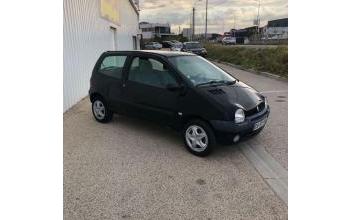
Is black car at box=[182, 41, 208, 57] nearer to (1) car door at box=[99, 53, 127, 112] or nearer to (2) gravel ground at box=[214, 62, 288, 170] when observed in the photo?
(2) gravel ground at box=[214, 62, 288, 170]

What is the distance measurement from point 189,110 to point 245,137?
903 mm

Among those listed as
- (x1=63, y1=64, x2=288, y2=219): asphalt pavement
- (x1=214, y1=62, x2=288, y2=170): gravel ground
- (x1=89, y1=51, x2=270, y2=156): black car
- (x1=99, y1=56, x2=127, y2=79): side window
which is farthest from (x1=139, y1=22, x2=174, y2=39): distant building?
(x1=63, y1=64, x2=288, y2=219): asphalt pavement

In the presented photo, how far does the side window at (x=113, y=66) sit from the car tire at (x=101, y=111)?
57cm

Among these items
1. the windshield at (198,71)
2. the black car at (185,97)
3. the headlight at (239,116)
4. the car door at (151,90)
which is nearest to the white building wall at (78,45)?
Answer: the black car at (185,97)

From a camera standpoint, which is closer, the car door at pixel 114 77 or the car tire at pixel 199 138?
the car tire at pixel 199 138

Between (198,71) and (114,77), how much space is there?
1.67 meters

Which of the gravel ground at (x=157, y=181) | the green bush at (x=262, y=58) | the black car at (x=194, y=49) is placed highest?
the black car at (x=194, y=49)

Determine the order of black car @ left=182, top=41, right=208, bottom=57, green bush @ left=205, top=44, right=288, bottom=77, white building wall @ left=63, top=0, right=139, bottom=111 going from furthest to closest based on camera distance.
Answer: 1. black car @ left=182, top=41, right=208, bottom=57
2. green bush @ left=205, top=44, right=288, bottom=77
3. white building wall @ left=63, top=0, right=139, bottom=111

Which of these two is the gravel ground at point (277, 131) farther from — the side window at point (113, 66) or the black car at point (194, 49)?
the black car at point (194, 49)

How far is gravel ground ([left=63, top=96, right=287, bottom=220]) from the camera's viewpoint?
10.2ft

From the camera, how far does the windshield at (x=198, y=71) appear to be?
4.88 m

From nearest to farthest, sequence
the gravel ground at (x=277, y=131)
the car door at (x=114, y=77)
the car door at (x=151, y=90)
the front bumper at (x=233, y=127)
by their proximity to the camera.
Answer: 1. the front bumper at (x=233, y=127)
2. the gravel ground at (x=277, y=131)
3. the car door at (x=151, y=90)
4. the car door at (x=114, y=77)


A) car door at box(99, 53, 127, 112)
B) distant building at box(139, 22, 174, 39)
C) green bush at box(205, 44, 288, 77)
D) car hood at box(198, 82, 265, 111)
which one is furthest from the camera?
distant building at box(139, 22, 174, 39)
